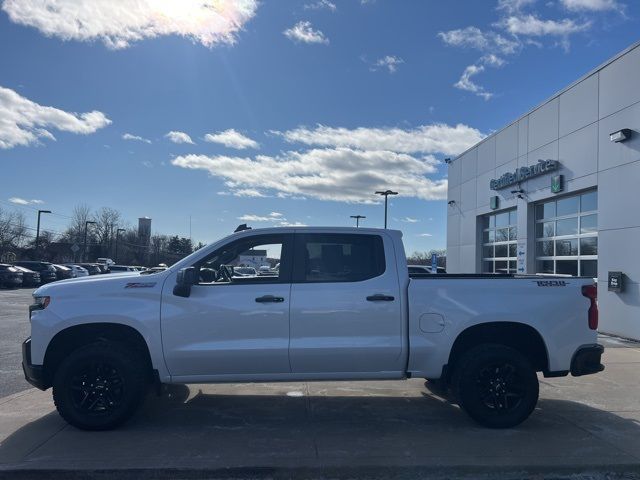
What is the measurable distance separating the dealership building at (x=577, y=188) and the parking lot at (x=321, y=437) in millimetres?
6339

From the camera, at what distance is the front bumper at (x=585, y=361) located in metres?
5.59

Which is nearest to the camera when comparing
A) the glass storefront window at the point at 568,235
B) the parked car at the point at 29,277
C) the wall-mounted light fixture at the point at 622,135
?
the wall-mounted light fixture at the point at 622,135

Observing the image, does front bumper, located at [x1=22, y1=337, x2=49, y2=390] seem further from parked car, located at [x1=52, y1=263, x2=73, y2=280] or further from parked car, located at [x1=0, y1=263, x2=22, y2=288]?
parked car, located at [x1=52, y1=263, x2=73, y2=280]

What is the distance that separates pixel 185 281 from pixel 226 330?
2.09ft

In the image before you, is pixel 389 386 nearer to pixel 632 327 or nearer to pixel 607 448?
pixel 607 448

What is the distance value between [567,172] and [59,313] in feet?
45.1

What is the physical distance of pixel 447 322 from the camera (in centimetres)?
550

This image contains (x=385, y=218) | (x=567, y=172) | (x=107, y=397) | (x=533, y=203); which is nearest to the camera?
(x=107, y=397)

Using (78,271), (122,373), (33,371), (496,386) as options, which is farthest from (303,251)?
(78,271)

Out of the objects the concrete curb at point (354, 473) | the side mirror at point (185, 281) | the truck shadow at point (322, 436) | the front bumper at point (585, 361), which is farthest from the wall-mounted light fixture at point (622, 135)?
the side mirror at point (185, 281)

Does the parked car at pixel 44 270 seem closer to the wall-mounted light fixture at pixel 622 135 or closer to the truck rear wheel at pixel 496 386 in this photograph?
the wall-mounted light fixture at pixel 622 135

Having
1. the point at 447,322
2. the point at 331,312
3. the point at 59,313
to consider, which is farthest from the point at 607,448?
the point at 59,313

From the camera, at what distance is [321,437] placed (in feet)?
17.2

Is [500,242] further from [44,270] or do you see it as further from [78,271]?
[78,271]
